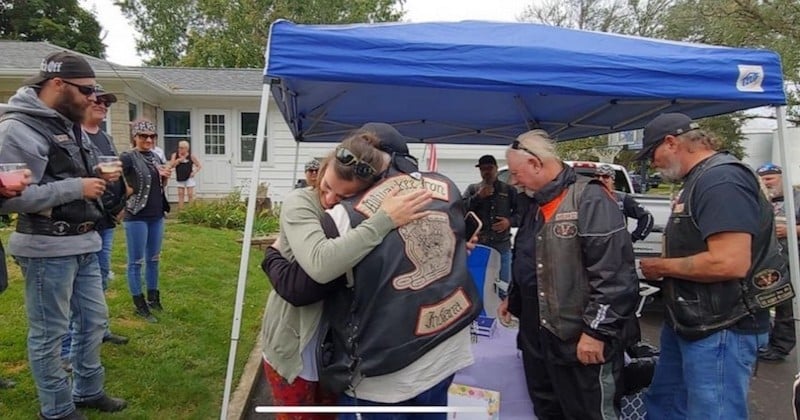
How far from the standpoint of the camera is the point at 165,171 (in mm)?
4832

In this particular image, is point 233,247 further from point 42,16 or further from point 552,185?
point 42,16

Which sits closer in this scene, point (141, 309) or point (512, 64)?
point (512, 64)

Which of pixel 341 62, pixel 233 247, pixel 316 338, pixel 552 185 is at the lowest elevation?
pixel 233 247

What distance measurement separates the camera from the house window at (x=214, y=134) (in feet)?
45.2

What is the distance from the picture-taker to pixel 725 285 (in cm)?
224

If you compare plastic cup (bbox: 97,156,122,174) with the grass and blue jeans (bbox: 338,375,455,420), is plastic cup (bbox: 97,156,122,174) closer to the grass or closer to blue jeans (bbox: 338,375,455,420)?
the grass

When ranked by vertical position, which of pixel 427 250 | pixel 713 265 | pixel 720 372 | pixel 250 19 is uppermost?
pixel 250 19

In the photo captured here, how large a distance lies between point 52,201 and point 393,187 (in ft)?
5.61

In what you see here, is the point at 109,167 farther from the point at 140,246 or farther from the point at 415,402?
the point at 140,246

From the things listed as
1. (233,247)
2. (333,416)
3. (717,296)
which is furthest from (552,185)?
(233,247)

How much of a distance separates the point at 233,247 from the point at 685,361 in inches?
289

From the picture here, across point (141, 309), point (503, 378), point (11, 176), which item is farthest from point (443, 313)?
point (141, 309)

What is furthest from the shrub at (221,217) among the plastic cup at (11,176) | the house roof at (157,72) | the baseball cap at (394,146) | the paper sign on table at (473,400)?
the baseball cap at (394,146)

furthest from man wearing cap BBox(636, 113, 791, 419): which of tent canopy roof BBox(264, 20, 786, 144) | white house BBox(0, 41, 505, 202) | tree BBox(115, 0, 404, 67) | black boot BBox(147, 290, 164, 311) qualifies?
tree BBox(115, 0, 404, 67)
